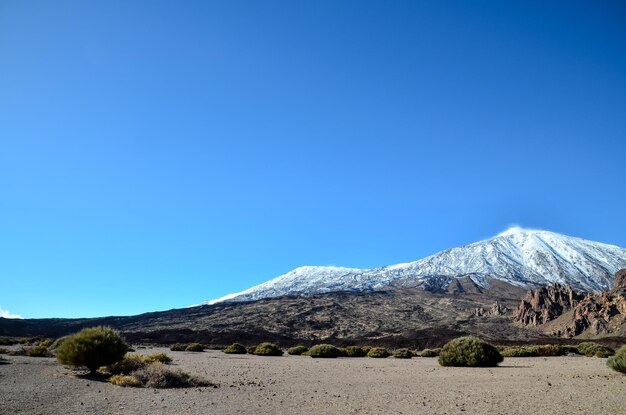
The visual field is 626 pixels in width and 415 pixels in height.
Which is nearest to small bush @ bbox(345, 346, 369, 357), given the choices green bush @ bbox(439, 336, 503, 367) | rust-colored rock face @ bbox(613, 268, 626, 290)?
green bush @ bbox(439, 336, 503, 367)

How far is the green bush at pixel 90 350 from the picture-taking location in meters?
15.9

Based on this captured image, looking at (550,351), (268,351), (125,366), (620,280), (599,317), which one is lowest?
(550,351)

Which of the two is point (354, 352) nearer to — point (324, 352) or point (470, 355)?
point (324, 352)

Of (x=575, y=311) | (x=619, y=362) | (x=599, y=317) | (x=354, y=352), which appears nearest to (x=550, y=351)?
(x=354, y=352)

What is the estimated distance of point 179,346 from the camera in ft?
152

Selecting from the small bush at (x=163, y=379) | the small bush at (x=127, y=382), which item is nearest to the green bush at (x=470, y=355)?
the small bush at (x=163, y=379)

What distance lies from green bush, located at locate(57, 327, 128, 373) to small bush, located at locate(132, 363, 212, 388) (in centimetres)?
206

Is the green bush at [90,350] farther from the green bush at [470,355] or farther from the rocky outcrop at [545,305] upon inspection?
the rocky outcrop at [545,305]

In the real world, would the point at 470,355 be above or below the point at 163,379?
below

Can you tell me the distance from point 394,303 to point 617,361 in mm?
99496

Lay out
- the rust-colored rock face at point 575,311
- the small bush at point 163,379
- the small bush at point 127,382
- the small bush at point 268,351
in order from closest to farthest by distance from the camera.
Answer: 1. the small bush at point 127,382
2. the small bush at point 163,379
3. the small bush at point 268,351
4. the rust-colored rock face at point 575,311

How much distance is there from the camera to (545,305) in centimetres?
8650

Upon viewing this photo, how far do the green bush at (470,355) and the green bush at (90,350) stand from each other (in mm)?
17247

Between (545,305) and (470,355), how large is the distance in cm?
7552
